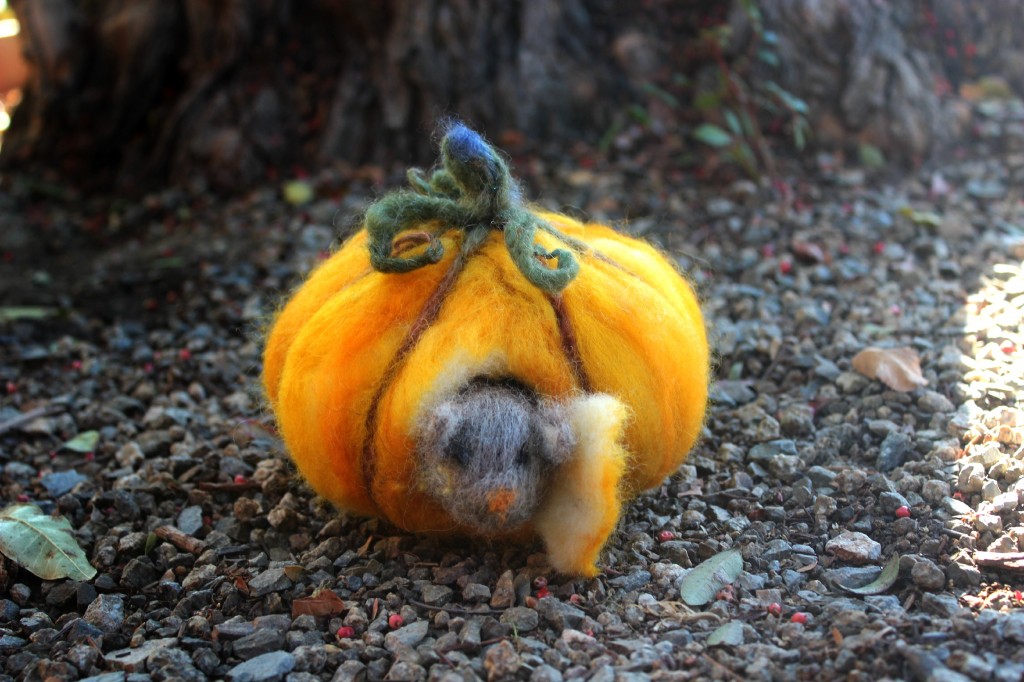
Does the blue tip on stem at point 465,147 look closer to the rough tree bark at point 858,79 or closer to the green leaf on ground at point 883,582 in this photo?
the green leaf on ground at point 883,582

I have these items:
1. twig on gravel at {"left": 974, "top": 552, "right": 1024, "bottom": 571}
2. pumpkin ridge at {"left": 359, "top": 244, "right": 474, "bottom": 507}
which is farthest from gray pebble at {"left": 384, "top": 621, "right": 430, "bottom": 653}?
twig on gravel at {"left": 974, "top": 552, "right": 1024, "bottom": 571}

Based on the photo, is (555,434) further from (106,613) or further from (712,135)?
(712,135)

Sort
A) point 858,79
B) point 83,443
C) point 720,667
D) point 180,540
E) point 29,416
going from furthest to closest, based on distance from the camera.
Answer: point 858,79, point 29,416, point 83,443, point 180,540, point 720,667

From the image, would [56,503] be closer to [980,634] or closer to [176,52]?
[980,634]

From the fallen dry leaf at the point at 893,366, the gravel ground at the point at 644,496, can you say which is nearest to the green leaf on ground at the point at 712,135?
the gravel ground at the point at 644,496

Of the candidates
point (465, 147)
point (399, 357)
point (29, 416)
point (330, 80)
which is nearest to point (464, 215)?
point (465, 147)
